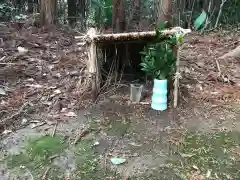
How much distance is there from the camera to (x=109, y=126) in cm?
302

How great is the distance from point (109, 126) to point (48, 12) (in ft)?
11.8

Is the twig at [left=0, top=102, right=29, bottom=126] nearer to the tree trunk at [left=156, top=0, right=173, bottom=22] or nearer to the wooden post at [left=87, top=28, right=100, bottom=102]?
the wooden post at [left=87, top=28, right=100, bottom=102]

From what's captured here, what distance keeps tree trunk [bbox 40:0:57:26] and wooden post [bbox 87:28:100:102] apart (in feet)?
9.12

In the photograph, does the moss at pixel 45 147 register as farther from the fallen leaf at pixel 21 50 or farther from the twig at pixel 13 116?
the fallen leaf at pixel 21 50

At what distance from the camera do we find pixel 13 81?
3.87 meters

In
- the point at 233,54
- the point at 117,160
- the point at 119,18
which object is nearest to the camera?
the point at 117,160

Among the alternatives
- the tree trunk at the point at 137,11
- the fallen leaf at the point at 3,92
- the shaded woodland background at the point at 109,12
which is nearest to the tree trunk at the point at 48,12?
the shaded woodland background at the point at 109,12

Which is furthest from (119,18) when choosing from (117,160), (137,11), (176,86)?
(137,11)

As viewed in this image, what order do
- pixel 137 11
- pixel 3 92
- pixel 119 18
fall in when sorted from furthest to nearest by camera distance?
1. pixel 137 11
2. pixel 119 18
3. pixel 3 92

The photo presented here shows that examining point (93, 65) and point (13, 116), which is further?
point (93, 65)

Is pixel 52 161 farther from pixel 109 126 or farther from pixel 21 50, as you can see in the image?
pixel 21 50

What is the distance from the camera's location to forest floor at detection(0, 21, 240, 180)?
2.38 meters

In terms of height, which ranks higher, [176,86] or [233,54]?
[233,54]

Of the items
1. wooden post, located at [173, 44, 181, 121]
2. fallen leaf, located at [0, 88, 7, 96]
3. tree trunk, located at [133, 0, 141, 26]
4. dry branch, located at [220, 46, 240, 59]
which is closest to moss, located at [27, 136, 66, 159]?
fallen leaf, located at [0, 88, 7, 96]
